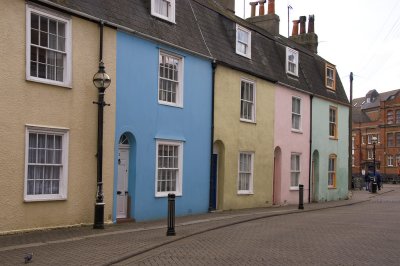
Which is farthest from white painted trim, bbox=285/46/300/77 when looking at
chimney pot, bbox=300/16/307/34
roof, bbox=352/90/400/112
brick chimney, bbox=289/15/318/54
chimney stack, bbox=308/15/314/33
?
roof, bbox=352/90/400/112

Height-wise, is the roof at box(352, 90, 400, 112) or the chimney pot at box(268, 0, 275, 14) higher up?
the roof at box(352, 90, 400, 112)

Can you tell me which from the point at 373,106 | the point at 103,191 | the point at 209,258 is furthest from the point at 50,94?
the point at 373,106

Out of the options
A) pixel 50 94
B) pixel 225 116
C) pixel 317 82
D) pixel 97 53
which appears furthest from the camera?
pixel 317 82

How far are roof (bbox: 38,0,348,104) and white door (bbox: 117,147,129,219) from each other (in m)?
3.87

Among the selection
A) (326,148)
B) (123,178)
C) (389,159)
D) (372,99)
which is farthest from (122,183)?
(372,99)

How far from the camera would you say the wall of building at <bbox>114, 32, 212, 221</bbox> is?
52.0 feet

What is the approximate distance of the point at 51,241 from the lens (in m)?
11.6

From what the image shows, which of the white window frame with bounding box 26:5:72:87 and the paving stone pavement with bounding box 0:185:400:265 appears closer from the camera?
the paving stone pavement with bounding box 0:185:400:265

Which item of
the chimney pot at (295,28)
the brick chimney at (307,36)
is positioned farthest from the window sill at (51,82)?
the chimney pot at (295,28)

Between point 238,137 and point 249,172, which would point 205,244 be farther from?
point 249,172

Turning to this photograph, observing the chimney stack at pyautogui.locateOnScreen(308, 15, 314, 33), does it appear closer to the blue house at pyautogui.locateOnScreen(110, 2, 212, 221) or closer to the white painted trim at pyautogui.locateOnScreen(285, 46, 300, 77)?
the white painted trim at pyautogui.locateOnScreen(285, 46, 300, 77)

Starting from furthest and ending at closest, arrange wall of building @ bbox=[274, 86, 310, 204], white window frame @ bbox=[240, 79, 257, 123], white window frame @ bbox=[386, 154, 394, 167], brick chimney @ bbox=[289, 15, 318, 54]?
white window frame @ bbox=[386, 154, 394, 167], brick chimney @ bbox=[289, 15, 318, 54], wall of building @ bbox=[274, 86, 310, 204], white window frame @ bbox=[240, 79, 257, 123]

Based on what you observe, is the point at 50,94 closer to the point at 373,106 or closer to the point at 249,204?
the point at 249,204

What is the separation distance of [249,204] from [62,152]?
10.9 meters
